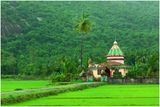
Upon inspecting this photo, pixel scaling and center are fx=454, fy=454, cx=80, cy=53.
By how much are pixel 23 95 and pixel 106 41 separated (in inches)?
3435

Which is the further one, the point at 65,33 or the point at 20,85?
the point at 65,33

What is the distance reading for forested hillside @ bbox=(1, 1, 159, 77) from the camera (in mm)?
97406

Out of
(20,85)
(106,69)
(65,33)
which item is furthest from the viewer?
(65,33)

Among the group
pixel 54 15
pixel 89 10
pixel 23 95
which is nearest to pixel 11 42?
pixel 54 15

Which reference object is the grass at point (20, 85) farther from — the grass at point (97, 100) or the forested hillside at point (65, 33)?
the forested hillside at point (65, 33)

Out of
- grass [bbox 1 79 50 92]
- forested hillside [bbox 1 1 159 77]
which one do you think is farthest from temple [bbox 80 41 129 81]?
forested hillside [bbox 1 1 159 77]

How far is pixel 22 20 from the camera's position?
132 m

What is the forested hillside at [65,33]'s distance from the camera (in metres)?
97.4

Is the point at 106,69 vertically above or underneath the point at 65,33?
underneath

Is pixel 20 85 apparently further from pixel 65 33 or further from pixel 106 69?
pixel 65 33

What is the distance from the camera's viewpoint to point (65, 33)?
122 m

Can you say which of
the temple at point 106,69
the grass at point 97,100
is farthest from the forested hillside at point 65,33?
the grass at point 97,100

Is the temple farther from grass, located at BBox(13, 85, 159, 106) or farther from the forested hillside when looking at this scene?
grass, located at BBox(13, 85, 159, 106)

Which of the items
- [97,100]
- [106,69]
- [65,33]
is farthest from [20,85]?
[65,33]
